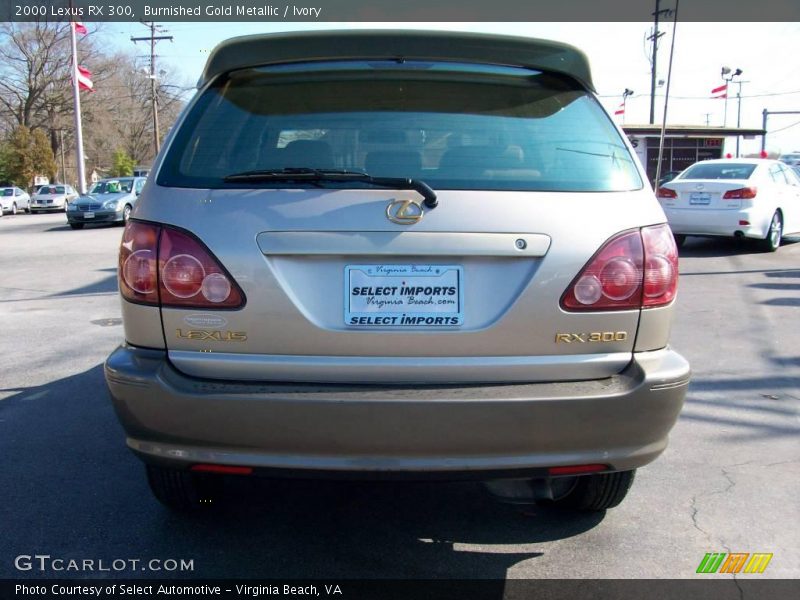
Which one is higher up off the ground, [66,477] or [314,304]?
[314,304]

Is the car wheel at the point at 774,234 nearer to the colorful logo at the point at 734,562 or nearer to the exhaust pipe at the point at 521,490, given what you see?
the colorful logo at the point at 734,562

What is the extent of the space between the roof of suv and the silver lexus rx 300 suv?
383 millimetres

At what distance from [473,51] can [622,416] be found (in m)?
1.45

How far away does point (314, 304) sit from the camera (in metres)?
2.44

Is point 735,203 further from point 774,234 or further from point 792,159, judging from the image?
point 792,159

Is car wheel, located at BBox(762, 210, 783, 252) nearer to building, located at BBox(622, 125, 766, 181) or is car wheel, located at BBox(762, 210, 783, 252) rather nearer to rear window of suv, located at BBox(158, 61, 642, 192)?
rear window of suv, located at BBox(158, 61, 642, 192)

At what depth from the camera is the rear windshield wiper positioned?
8.12 ft

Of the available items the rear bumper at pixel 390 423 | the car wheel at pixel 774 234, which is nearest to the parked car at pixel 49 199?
the car wheel at pixel 774 234

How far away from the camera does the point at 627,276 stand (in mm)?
2531

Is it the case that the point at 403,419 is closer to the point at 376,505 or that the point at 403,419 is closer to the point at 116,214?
the point at 376,505

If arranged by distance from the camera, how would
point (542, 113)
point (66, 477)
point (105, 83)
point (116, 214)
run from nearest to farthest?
1. point (542, 113)
2. point (66, 477)
3. point (116, 214)
4. point (105, 83)

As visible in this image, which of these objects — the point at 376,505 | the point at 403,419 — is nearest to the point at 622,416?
the point at 403,419

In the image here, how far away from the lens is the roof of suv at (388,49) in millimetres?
2820

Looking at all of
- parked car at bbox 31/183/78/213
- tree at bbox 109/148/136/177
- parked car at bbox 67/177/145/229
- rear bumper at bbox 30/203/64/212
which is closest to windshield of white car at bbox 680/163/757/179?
parked car at bbox 67/177/145/229
